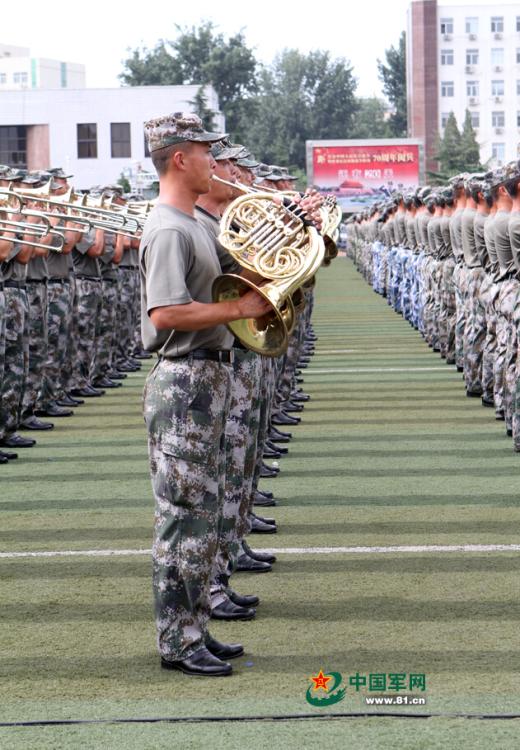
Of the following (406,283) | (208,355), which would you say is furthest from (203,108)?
(208,355)

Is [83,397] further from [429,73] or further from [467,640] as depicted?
[429,73]

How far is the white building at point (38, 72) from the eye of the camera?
141 metres

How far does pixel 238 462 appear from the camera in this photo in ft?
22.2

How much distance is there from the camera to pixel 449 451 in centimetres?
1082

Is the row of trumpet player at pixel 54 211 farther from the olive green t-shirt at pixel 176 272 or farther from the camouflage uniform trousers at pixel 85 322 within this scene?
the olive green t-shirt at pixel 176 272

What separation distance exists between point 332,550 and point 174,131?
9.44ft

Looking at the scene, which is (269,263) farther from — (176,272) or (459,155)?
(459,155)

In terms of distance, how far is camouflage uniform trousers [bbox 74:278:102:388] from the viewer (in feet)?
49.0

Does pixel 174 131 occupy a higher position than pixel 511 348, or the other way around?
pixel 174 131

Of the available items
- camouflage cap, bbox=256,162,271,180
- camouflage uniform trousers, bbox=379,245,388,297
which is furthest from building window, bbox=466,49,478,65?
camouflage cap, bbox=256,162,271,180

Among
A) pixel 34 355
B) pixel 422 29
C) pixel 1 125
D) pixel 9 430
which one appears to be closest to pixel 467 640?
pixel 9 430

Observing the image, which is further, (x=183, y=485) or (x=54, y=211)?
(x=54, y=211)

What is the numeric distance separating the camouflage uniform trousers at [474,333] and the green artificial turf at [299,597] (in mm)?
1691

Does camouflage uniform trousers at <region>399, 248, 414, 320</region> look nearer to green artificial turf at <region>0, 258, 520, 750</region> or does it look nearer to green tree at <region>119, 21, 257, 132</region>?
green artificial turf at <region>0, 258, 520, 750</region>
